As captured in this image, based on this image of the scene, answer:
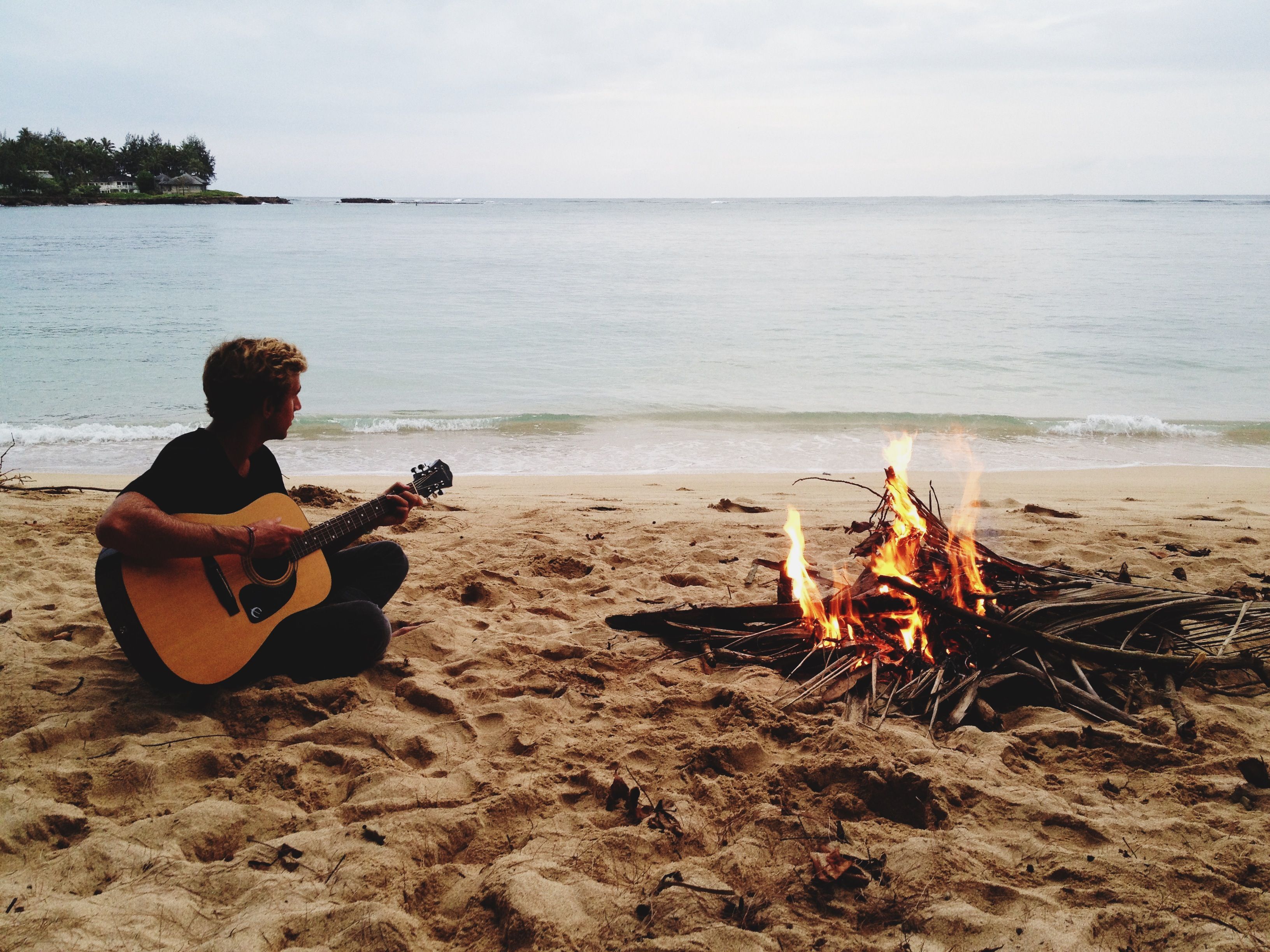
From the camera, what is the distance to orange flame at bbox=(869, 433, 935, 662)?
3.63m

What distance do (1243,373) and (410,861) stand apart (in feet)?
53.8

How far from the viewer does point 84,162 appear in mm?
105375

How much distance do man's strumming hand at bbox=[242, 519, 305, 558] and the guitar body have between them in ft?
0.30

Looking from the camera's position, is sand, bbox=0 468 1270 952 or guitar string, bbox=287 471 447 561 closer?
sand, bbox=0 468 1270 952

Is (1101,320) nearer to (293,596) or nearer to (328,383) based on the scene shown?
(328,383)

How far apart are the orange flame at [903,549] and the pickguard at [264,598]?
101 inches

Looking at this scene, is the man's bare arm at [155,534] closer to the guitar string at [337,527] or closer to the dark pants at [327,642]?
the guitar string at [337,527]

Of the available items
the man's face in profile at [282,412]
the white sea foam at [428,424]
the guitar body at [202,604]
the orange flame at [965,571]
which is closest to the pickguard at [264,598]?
the guitar body at [202,604]

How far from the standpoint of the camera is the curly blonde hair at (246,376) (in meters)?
3.11

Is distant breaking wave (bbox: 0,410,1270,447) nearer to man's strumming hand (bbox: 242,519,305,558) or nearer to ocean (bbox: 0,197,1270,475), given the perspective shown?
ocean (bbox: 0,197,1270,475)

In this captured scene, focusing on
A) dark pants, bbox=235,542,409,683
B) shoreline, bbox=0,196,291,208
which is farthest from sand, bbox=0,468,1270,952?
shoreline, bbox=0,196,291,208

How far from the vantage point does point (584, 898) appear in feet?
7.38

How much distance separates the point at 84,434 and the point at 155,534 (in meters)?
8.45

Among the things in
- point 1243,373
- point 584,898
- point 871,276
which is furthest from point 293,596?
point 871,276
